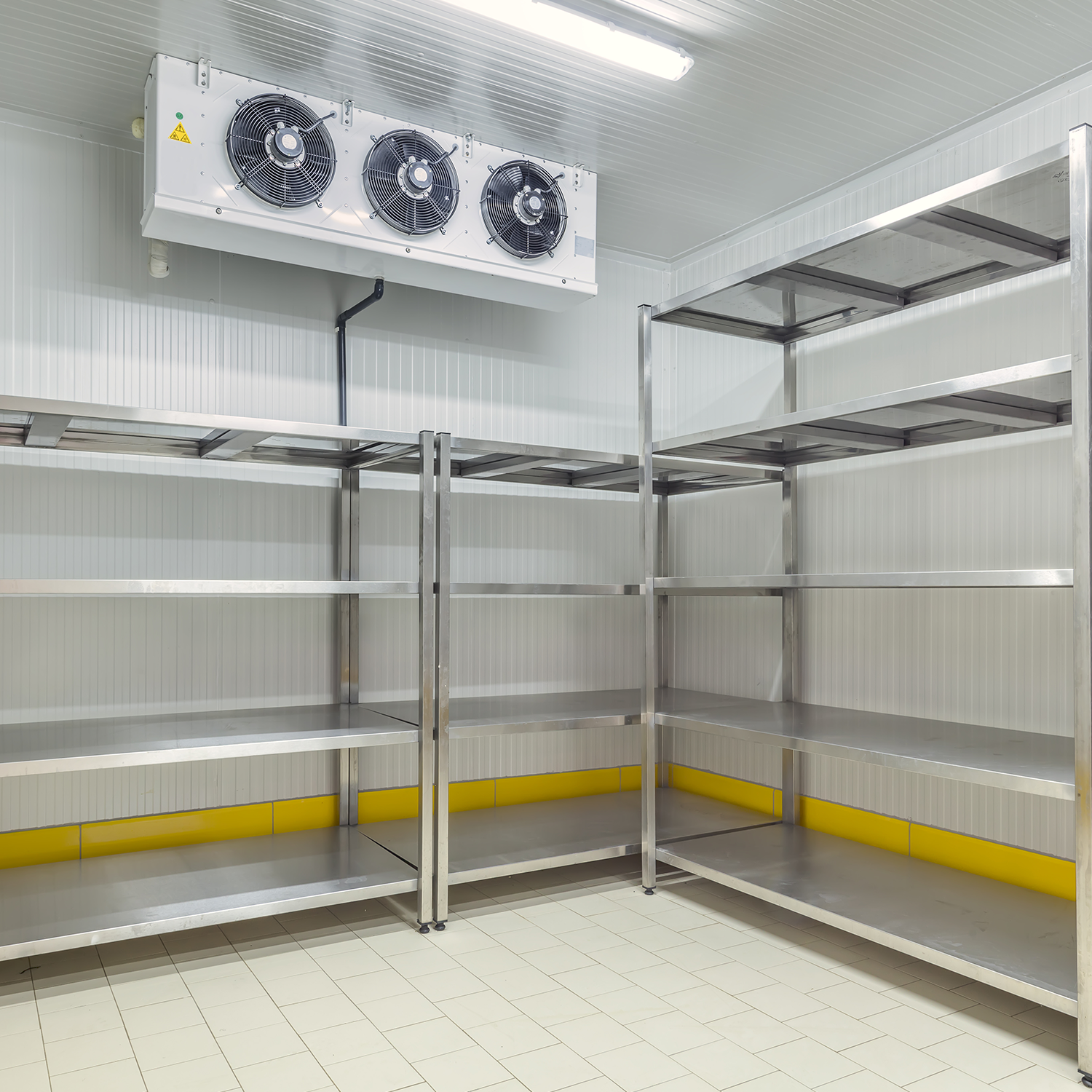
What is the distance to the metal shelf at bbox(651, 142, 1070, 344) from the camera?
2.46 m

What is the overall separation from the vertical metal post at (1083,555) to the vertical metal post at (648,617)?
1.64m

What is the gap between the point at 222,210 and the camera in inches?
122

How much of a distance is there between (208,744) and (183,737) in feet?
0.49

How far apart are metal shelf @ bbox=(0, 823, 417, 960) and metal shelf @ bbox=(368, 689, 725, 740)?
55 centimetres

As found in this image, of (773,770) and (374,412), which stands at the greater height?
(374,412)

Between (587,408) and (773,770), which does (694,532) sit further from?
(773,770)

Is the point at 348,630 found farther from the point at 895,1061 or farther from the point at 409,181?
the point at 895,1061

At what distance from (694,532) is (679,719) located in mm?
1485

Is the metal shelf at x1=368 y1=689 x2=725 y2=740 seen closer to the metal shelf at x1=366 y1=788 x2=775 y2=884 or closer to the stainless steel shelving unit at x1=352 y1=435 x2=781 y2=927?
the stainless steel shelving unit at x1=352 y1=435 x2=781 y2=927

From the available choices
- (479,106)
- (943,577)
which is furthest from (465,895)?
(479,106)

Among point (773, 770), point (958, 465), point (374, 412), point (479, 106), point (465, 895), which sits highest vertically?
point (479, 106)

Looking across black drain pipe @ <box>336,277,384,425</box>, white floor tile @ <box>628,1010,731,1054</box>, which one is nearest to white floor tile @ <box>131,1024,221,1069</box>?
white floor tile @ <box>628,1010,731,1054</box>

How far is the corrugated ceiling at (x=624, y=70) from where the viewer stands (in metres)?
2.82

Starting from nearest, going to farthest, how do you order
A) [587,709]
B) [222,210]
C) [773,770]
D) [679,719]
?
[222,210]
[679,719]
[587,709]
[773,770]
